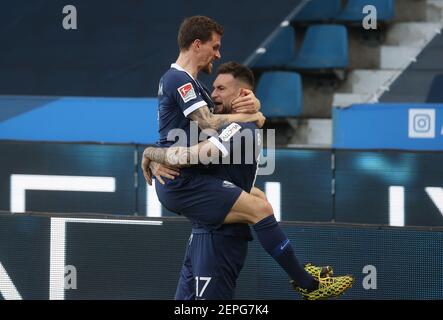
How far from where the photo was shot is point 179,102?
5602mm

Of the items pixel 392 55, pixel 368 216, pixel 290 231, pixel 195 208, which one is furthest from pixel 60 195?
pixel 392 55

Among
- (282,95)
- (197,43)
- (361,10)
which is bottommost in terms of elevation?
(197,43)

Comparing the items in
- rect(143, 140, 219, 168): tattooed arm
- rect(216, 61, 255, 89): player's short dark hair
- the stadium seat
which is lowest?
rect(143, 140, 219, 168): tattooed arm

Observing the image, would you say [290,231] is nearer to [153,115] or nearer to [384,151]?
[384,151]

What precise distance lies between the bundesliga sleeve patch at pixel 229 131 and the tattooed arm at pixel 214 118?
0.04 metres

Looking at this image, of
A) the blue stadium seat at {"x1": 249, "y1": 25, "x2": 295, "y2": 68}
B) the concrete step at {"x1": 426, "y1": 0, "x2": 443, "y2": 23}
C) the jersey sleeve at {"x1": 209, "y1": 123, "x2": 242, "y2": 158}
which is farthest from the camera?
the concrete step at {"x1": 426, "y1": 0, "x2": 443, "y2": 23}

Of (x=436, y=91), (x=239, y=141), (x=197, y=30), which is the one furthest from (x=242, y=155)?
(x=436, y=91)

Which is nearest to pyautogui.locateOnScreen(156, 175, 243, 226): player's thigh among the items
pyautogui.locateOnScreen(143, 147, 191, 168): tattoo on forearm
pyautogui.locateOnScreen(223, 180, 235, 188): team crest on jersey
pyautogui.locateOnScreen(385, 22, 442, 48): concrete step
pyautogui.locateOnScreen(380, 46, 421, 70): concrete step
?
pyautogui.locateOnScreen(223, 180, 235, 188): team crest on jersey

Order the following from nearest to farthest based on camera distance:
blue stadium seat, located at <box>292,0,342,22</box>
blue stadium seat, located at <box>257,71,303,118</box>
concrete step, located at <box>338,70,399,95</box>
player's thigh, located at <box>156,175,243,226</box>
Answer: player's thigh, located at <box>156,175,243,226</box>
blue stadium seat, located at <box>257,71,303,118</box>
concrete step, located at <box>338,70,399,95</box>
blue stadium seat, located at <box>292,0,342,22</box>

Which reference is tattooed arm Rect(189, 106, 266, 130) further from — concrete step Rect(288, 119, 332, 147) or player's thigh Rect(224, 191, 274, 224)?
concrete step Rect(288, 119, 332, 147)

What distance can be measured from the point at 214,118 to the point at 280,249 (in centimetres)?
77

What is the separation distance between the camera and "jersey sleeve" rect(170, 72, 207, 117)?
5574 mm

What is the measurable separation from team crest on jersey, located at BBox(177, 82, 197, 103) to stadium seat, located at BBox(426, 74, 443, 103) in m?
7.26

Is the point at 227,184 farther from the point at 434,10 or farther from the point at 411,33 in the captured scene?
the point at 434,10
